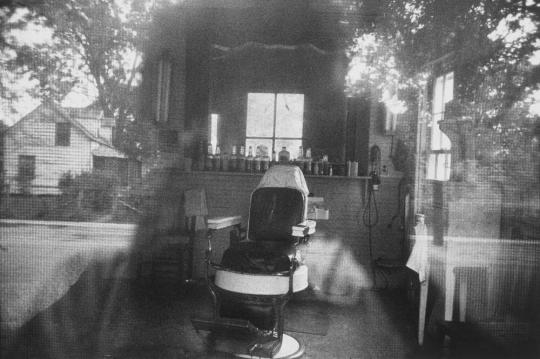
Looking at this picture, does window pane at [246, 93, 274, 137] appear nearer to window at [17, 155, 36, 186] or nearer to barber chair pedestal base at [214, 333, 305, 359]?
window at [17, 155, 36, 186]

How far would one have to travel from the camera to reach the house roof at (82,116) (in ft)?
11.1

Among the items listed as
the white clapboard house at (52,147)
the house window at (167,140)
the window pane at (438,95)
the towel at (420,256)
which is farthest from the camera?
the house window at (167,140)

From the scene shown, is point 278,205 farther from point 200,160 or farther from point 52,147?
point 52,147

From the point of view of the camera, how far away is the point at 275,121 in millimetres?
4582

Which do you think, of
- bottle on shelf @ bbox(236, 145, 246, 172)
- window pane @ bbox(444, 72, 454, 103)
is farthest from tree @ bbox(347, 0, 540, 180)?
bottle on shelf @ bbox(236, 145, 246, 172)

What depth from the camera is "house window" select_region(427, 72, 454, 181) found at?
3.90m

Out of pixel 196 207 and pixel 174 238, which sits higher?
pixel 196 207

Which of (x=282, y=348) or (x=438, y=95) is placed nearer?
(x=282, y=348)

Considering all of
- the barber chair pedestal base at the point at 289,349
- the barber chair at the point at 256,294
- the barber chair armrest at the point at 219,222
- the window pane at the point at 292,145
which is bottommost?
the barber chair pedestal base at the point at 289,349

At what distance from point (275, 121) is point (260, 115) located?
0.17 meters

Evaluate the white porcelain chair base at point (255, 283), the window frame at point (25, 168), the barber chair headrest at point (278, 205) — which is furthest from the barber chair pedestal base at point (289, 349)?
the window frame at point (25, 168)

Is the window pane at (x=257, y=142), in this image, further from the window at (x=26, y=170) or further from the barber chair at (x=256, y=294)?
the window at (x=26, y=170)

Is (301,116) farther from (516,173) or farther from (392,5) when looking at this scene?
(516,173)

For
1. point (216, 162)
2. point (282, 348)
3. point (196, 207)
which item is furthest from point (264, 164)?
point (282, 348)
